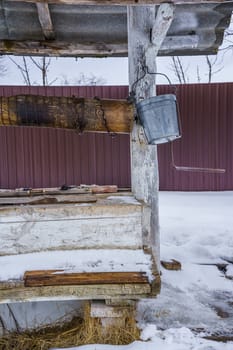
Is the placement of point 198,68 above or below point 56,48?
above

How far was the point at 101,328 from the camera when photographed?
170 cm

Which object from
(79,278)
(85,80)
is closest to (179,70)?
(85,80)

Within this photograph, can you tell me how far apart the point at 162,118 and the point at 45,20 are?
4.16 feet

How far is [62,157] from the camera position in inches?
210

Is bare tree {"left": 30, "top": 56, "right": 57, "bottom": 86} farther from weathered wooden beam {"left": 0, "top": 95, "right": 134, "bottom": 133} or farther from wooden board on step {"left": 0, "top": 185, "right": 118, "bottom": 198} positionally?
weathered wooden beam {"left": 0, "top": 95, "right": 134, "bottom": 133}

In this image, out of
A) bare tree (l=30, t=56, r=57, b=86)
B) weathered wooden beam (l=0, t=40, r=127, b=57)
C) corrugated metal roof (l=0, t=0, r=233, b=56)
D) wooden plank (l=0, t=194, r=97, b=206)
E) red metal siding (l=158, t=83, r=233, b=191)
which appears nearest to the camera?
wooden plank (l=0, t=194, r=97, b=206)

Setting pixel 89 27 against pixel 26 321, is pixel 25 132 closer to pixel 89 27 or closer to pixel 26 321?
pixel 89 27

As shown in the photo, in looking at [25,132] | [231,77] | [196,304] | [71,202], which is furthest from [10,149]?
[231,77]

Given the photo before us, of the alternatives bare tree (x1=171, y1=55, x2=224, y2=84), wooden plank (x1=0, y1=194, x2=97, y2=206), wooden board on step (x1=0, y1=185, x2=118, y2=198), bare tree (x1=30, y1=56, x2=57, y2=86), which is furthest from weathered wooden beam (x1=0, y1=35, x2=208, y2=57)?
bare tree (x1=171, y1=55, x2=224, y2=84)

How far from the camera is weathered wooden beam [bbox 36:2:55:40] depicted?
2.13 metres

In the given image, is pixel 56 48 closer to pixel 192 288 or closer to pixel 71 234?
pixel 71 234

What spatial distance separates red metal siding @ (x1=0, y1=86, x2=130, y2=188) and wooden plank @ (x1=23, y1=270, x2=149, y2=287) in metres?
3.81

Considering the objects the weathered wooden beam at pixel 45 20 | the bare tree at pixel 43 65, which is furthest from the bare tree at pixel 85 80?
the weathered wooden beam at pixel 45 20

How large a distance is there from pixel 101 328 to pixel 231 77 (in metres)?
10.6
